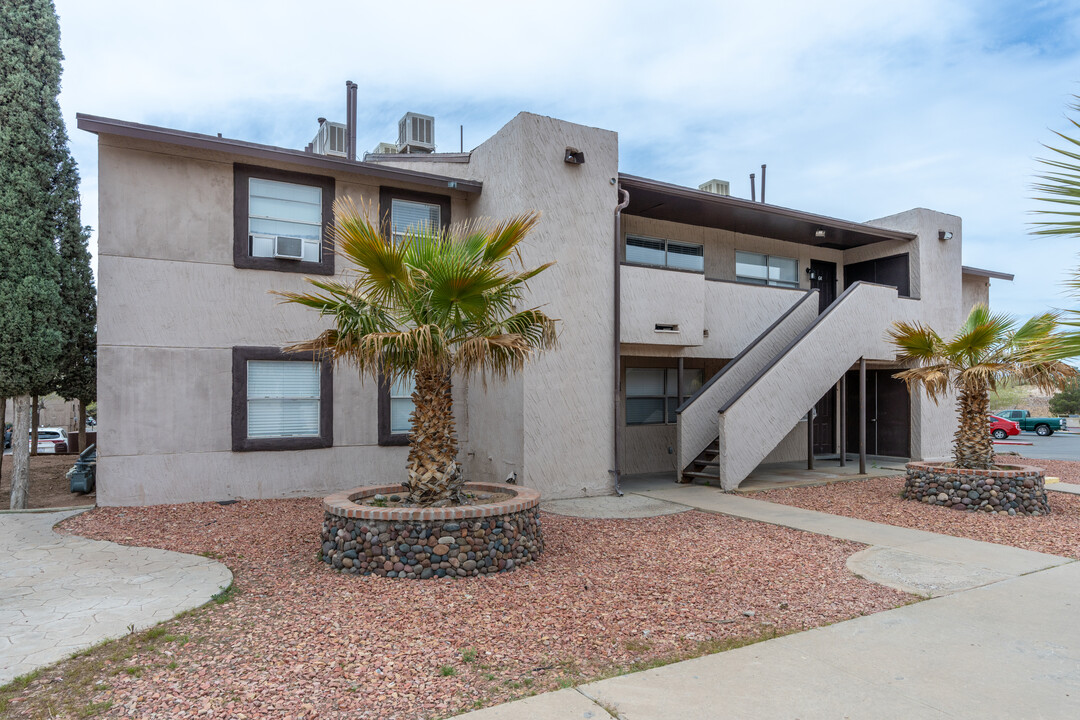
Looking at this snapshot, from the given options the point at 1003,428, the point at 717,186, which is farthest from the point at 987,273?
the point at 1003,428

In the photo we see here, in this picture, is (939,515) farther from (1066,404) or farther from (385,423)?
(1066,404)

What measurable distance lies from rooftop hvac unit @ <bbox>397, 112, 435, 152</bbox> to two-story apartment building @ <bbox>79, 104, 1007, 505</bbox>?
125 inches

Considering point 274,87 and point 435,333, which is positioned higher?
point 274,87

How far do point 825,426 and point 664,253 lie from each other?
282 inches

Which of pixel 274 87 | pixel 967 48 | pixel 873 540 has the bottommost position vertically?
pixel 873 540

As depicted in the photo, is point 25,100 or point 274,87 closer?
point 25,100

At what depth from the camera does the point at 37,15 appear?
9.84m

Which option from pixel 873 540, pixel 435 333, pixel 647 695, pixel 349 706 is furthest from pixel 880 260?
pixel 349 706

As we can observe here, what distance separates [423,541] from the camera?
6.10 m

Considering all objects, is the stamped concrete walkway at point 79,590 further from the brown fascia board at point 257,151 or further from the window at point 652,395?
the window at point 652,395

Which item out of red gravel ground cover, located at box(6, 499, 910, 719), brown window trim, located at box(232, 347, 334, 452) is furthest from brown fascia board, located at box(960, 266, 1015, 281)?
brown window trim, located at box(232, 347, 334, 452)

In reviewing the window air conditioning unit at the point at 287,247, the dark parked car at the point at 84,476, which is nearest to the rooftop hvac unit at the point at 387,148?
the window air conditioning unit at the point at 287,247

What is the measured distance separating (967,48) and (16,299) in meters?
11.6

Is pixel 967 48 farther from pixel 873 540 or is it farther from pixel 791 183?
pixel 791 183
